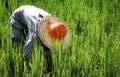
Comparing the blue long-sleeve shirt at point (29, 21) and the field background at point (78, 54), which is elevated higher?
the blue long-sleeve shirt at point (29, 21)

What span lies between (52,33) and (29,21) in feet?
1.00

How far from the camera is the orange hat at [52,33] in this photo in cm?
198

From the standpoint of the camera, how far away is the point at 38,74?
5.82 feet

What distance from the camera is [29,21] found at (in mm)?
2227

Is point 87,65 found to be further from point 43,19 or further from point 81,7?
point 81,7

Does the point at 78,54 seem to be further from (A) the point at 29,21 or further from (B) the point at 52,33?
(A) the point at 29,21

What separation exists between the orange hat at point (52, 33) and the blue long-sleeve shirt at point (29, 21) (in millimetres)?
61

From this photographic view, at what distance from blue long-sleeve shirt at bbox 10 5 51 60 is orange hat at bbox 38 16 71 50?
6 cm

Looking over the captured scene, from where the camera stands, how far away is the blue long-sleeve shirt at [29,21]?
2.06m

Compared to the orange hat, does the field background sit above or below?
below

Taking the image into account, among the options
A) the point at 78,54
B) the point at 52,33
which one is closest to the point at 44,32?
the point at 52,33

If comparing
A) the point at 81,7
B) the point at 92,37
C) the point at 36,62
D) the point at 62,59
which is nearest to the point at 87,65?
the point at 62,59

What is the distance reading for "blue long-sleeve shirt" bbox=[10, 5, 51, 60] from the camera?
2.06 metres

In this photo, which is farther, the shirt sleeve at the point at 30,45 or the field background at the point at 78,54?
the shirt sleeve at the point at 30,45
